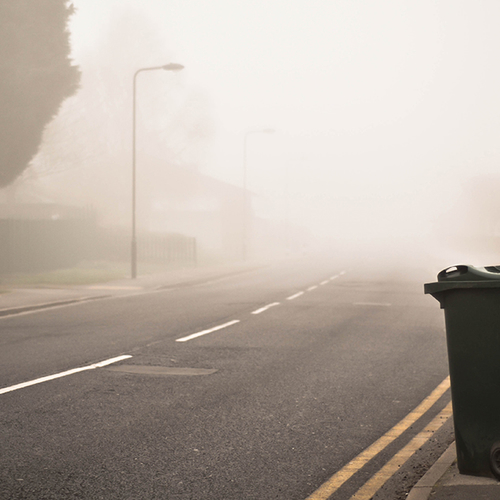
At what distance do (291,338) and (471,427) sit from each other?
21.1 ft

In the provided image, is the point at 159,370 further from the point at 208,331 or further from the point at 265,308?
the point at 265,308

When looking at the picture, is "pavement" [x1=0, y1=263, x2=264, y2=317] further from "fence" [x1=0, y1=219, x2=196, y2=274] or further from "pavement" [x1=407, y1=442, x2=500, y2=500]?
"pavement" [x1=407, y1=442, x2=500, y2=500]

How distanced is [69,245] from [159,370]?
74.6 ft

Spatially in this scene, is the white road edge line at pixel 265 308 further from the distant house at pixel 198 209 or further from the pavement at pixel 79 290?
the distant house at pixel 198 209

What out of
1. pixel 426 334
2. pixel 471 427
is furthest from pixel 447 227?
pixel 471 427

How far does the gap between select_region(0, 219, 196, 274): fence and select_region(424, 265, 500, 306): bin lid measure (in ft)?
75.7

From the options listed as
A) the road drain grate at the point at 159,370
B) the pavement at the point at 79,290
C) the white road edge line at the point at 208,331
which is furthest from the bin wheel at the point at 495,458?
the pavement at the point at 79,290

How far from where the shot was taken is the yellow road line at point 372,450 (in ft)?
13.6

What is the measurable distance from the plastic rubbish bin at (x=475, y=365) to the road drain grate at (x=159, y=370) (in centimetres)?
402

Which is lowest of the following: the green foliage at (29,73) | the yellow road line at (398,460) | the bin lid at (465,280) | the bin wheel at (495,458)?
the yellow road line at (398,460)

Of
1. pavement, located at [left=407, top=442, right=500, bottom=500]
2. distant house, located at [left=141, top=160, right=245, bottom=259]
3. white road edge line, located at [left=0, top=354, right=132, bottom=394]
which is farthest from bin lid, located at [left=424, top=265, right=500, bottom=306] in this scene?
distant house, located at [left=141, top=160, right=245, bottom=259]

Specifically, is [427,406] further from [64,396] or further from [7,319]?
[7,319]

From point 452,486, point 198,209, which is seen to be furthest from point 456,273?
point 198,209

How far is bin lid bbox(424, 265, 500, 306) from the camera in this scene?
13.0ft
